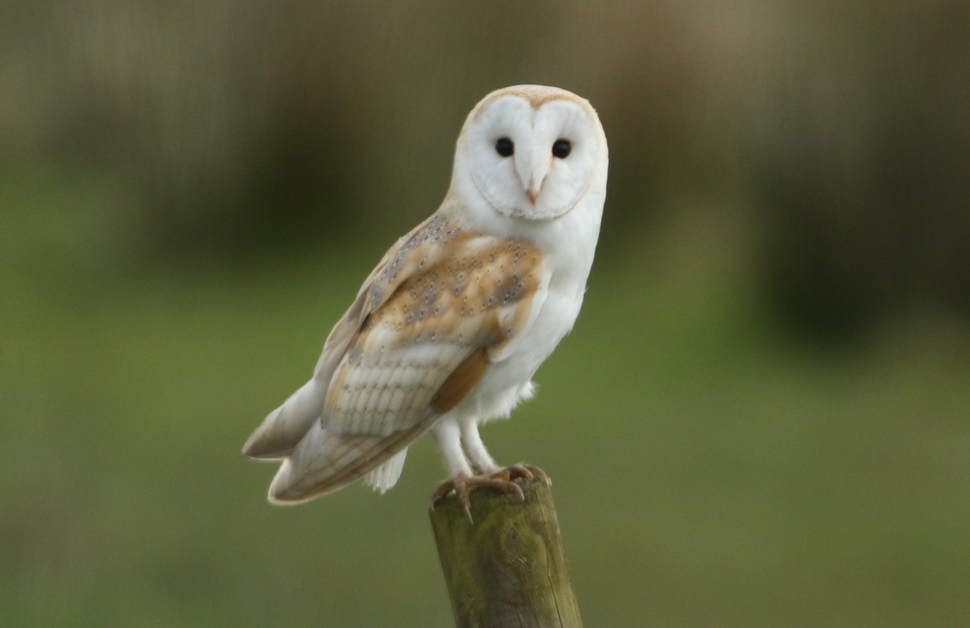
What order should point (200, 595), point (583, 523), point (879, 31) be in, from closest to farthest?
point (200, 595), point (583, 523), point (879, 31)

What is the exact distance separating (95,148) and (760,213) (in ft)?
8.24

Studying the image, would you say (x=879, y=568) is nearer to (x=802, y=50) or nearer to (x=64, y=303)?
(x=802, y=50)

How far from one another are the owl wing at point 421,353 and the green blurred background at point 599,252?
2132mm

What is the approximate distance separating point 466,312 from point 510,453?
234cm

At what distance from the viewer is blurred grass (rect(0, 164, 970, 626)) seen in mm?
3398

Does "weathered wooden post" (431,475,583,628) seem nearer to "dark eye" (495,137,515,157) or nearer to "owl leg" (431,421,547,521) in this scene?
"owl leg" (431,421,547,521)

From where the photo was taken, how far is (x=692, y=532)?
3.74m

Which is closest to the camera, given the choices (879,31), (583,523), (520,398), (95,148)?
(520,398)

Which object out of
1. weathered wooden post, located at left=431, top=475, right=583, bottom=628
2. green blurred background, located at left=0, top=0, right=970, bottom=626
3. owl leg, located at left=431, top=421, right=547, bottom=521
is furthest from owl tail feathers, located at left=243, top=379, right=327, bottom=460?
green blurred background, located at left=0, top=0, right=970, bottom=626

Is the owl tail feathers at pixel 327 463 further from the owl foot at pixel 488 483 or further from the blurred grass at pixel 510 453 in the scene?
the blurred grass at pixel 510 453

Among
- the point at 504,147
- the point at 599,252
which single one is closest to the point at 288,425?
the point at 504,147

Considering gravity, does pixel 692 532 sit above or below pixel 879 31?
below

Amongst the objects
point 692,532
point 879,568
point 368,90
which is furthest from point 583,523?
point 368,90

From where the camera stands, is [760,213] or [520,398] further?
[760,213]
